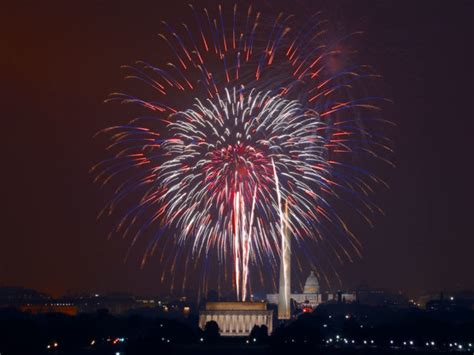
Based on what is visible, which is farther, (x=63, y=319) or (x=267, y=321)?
(x=267, y=321)

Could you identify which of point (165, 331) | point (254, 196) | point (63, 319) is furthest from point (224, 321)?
point (254, 196)
